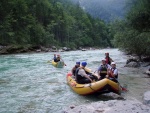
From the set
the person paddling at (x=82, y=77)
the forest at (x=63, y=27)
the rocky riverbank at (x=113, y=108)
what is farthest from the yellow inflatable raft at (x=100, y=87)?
the forest at (x=63, y=27)

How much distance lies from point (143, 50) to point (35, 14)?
148 feet

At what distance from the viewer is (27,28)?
5306cm

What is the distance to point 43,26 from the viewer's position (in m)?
63.8

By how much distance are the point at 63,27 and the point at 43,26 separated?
9.11 m

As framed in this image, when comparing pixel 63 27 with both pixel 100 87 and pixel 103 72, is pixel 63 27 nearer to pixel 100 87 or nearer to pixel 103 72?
pixel 103 72

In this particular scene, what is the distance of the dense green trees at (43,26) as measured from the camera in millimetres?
47688

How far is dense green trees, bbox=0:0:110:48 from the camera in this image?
156 feet

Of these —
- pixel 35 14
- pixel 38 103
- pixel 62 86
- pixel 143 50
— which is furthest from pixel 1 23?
pixel 38 103

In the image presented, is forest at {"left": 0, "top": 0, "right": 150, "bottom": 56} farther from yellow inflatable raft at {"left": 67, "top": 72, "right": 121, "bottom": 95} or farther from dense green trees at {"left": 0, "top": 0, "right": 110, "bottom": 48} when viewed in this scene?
yellow inflatable raft at {"left": 67, "top": 72, "right": 121, "bottom": 95}

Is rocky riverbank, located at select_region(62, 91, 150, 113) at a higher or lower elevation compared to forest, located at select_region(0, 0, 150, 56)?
lower

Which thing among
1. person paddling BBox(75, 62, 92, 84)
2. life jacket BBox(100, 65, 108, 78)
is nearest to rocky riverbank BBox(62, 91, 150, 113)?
person paddling BBox(75, 62, 92, 84)

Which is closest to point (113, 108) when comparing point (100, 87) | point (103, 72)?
point (100, 87)

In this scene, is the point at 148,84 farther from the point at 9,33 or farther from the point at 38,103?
the point at 9,33

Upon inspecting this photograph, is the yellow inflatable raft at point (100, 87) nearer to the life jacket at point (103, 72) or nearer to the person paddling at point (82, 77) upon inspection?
the person paddling at point (82, 77)
